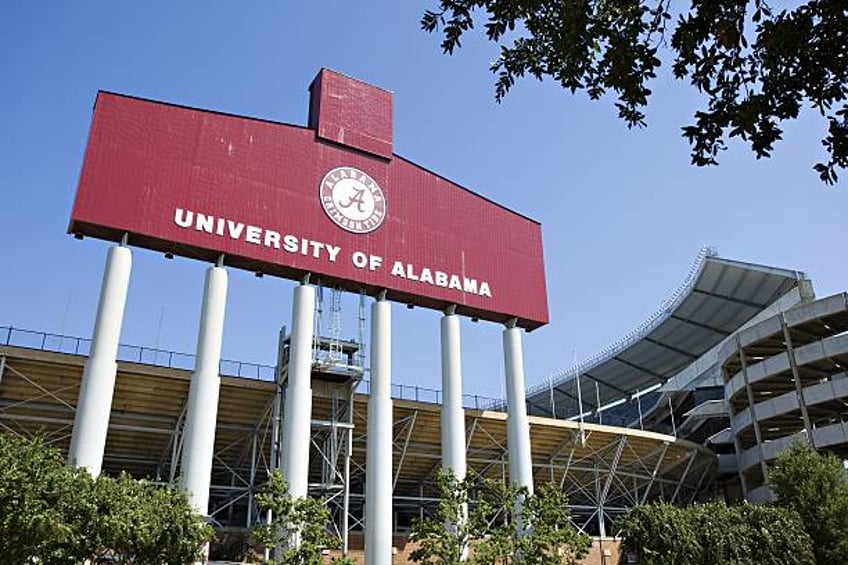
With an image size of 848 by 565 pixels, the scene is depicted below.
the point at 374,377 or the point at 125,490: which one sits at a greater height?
the point at 374,377

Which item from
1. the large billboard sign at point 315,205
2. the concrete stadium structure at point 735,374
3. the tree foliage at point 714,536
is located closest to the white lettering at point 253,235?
the large billboard sign at point 315,205

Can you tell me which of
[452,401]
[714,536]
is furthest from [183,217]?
[714,536]

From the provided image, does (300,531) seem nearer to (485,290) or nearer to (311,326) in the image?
(311,326)

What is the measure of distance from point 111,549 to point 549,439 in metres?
28.3

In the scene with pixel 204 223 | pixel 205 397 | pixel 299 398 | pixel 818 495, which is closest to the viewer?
pixel 205 397

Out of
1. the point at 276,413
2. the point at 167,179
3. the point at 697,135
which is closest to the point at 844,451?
the point at 276,413

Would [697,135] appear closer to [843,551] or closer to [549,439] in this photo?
[843,551]

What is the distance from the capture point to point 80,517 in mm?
15703

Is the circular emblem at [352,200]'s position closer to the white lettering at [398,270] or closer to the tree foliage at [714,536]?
the white lettering at [398,270]

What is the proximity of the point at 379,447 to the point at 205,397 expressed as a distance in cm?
712

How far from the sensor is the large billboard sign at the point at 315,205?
86.4ft

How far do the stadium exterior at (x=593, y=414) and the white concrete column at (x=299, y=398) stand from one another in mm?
1921

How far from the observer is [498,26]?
766cm

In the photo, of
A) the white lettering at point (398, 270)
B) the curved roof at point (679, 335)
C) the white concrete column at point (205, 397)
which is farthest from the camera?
the curved roof at point (679, 335)
